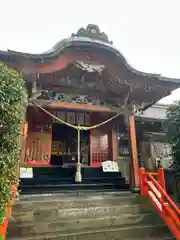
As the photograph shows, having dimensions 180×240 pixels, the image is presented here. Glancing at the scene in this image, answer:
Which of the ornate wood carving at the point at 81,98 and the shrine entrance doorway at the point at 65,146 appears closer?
the ornate wood carving at the point at 81,98


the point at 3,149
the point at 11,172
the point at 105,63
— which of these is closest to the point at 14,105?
the point at 3,149

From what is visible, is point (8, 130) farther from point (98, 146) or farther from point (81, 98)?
point (98, 146)

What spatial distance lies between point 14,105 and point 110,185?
4446mm

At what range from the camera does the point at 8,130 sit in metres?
2.93

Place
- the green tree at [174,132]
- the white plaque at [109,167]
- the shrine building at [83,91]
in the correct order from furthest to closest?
the white plaque at [109,167] < the green tree at [174,132] < the shrine building at [83,91]

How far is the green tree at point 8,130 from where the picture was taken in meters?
2.76

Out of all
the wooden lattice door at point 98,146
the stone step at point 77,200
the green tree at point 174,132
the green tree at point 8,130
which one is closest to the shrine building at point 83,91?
the stone step at point 77,200

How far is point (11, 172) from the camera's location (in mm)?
3012

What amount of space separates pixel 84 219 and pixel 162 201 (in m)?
1.98

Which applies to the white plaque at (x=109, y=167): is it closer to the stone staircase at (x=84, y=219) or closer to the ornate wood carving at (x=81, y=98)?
the stone staircase at (x=84, y=219)

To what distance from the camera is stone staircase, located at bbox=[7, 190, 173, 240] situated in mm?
3797

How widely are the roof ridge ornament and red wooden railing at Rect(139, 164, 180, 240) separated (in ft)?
15.3

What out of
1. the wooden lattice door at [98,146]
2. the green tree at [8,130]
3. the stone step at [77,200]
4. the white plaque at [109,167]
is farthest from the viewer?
the wooden lattice door at [98,146]

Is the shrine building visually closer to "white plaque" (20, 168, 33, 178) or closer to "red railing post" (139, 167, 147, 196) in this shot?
"white plaque" (20, 168, 33, 178)
